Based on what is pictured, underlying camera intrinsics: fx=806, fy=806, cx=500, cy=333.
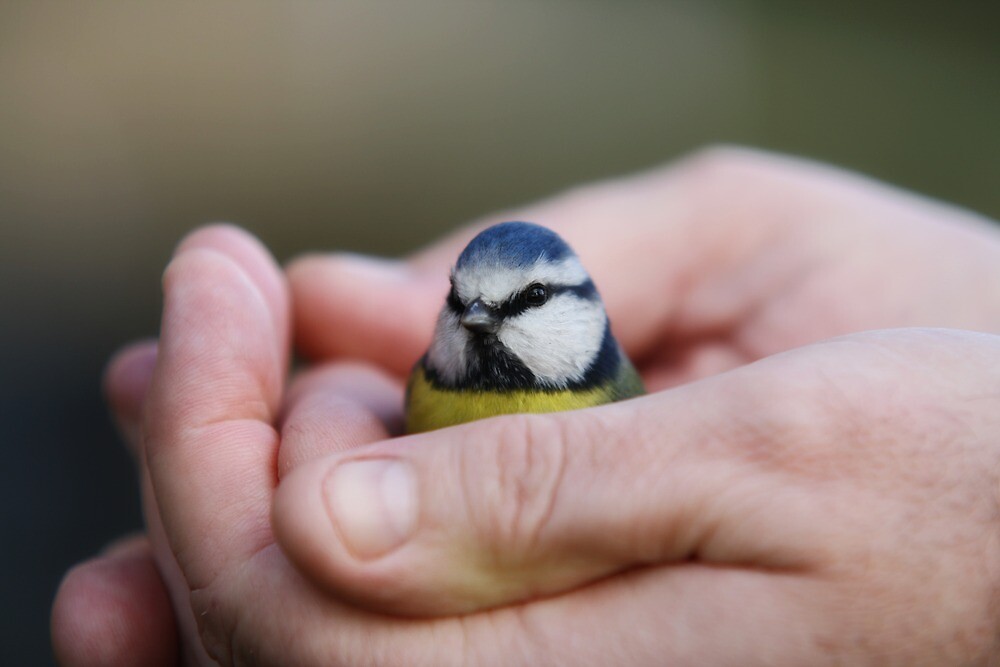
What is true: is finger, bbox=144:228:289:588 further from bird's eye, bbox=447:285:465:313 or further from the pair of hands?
bird's eye, bbox=447:285:465:313

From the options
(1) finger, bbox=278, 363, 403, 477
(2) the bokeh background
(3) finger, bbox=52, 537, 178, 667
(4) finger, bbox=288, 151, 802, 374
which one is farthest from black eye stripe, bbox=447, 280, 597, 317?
(2) the bokeh background

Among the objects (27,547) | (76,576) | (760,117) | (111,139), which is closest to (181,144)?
(111,139)

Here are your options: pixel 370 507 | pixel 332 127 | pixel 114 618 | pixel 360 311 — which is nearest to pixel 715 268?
pixel 360 311

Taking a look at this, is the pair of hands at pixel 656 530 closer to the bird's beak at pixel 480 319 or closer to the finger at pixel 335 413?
the finger at pixel 335 413

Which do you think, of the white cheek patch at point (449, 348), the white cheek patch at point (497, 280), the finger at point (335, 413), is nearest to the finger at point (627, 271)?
the finger at point (335, 413)

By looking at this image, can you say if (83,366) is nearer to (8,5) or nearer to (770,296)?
(8,5)
